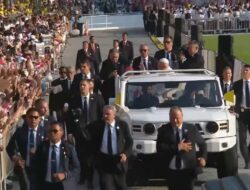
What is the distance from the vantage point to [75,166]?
1027cm

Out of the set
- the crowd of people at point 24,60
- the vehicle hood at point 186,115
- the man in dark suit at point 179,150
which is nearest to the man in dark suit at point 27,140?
the crowd of people at point 24,60

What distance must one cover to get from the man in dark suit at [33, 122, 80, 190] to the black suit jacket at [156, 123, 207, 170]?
1100 mm

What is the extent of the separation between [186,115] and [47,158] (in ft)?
10.0

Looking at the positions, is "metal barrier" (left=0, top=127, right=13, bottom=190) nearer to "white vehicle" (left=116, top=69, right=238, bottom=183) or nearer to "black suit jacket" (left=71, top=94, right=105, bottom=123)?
"black suit jacket" (left=71, top=94, right=105, bottom=123)

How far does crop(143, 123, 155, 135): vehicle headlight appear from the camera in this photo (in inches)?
487

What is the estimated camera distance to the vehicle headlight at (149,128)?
12.4 meters

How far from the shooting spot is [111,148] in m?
10.7

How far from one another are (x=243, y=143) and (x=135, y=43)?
29989mm

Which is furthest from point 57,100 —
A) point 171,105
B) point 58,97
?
point 171,105

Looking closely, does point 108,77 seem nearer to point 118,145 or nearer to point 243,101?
point 243,101

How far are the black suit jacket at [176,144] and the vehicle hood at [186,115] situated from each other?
165 cm

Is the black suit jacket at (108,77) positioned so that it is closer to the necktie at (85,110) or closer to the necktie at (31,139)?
the necktie at (85,110)

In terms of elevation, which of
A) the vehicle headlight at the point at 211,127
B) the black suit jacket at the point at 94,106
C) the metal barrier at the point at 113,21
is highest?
the black suit jacket at the point at 94,106

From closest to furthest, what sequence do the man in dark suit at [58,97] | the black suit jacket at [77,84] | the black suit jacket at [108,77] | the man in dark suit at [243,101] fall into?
the man in dark suit at [243,101], the black suit jacket at [77,84], the man in dark suit at [58,97], the black suit jacket at [108,77]
